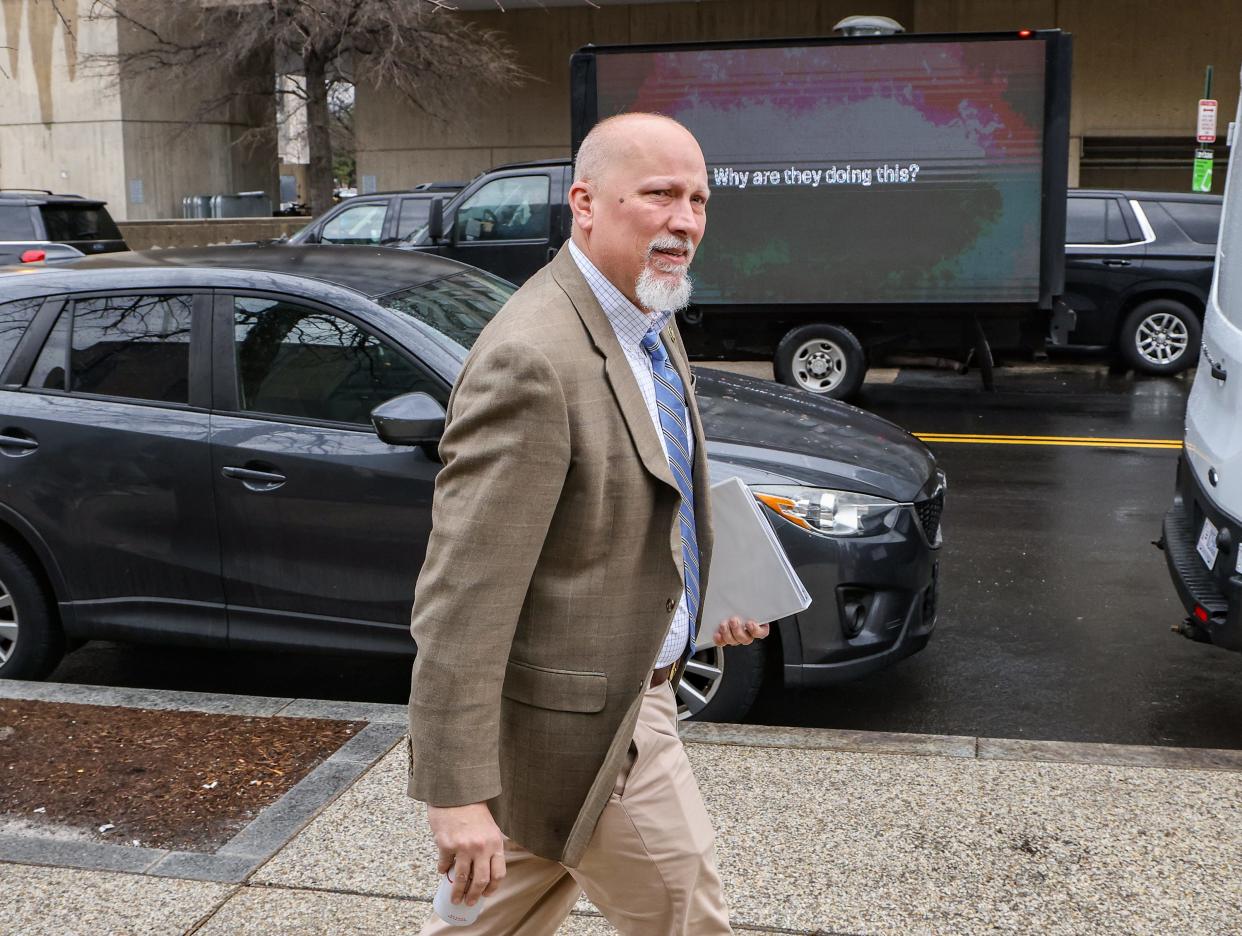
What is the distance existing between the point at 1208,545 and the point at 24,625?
431 cm

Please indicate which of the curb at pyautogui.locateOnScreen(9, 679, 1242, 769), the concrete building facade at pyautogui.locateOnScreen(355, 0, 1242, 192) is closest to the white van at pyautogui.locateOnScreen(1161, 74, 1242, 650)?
the curb at pyautogui.locateOnScreen(9, 679, 1242, 769)

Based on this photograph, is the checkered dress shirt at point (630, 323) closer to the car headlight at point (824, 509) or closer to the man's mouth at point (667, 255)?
the man's mouth at point (667, 255)

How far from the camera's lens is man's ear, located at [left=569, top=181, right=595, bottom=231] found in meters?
2.30

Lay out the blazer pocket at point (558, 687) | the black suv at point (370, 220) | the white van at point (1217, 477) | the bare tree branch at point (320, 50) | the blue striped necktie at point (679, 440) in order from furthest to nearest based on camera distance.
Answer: the bare tree branch at point (320, 50) < the black suv at point (370, 220) < the white van at point (1217, 477) < the blue striped necktie at point (679, 440) < the blazer pocket at point (558, 687)

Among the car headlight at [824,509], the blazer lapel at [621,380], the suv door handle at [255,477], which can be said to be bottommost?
the car headlight at [824,509]

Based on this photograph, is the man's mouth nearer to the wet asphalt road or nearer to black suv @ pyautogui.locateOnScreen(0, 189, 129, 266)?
the wet asphalt road

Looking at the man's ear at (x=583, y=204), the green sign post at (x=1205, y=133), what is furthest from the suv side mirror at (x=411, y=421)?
the green sign post at (x=1205, y=133)

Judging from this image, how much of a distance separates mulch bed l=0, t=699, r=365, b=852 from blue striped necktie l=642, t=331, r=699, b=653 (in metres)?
2.16

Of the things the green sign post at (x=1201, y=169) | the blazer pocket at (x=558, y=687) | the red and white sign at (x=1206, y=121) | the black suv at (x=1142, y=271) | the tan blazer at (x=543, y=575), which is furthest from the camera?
the green sign post at (x=1201, y=169)

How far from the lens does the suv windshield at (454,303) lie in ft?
17.2

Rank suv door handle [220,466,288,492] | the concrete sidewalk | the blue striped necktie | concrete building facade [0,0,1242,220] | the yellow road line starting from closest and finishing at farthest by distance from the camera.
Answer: the blue striped necktie < the concrete sidewalk < suv door handle [220,466,288,492] < the yellow road line < concrete building facade [0,0,1242,220]

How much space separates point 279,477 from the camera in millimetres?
5039

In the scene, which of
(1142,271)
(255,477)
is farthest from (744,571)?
(1142,271)

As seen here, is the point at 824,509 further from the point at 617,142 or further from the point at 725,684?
the point at 617,142
